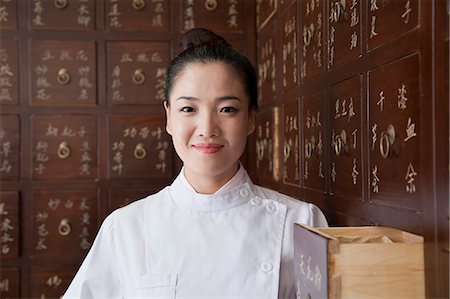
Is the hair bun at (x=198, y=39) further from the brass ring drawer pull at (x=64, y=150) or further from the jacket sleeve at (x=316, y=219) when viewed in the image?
the brass ring drawer pull at (x=64, y=150)

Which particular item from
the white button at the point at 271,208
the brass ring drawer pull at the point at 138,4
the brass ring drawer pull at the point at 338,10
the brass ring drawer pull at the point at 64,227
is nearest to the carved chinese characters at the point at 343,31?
the brass ring drawer pull at the point at 338,10

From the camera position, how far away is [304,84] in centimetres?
152

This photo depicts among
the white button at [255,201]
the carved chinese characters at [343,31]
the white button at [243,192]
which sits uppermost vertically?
the carved chinese characters at [343,31]

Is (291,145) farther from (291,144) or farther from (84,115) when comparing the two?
(84,115)

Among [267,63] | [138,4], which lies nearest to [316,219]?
[267,63]

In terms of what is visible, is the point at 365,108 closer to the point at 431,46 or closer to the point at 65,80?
the point at 431,46

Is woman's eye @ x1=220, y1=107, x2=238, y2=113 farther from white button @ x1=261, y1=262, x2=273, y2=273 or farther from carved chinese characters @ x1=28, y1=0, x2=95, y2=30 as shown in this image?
carved chinese characters @ x1=28, y1=0, x2=95, y2=30

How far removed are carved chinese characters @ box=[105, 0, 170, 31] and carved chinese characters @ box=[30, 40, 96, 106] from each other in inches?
4.9

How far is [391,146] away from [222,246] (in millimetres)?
390

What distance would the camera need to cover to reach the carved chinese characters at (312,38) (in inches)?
54.7

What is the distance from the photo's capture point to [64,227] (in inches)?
84.6

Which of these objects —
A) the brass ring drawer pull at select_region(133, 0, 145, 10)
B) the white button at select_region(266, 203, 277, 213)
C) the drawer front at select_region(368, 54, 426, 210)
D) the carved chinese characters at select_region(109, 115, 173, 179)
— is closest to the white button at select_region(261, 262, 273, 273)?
the white button at select_region(266, 203, 277, 213)

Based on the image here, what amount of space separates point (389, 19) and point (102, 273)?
2.46ft

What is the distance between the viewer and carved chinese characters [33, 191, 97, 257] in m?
2.15
